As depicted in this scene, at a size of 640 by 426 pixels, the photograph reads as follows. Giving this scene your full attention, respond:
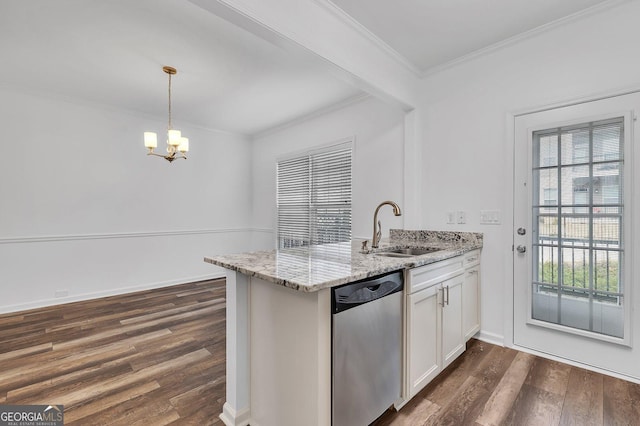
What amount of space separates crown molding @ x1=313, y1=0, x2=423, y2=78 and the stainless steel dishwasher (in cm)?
196

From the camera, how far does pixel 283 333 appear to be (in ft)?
4.86

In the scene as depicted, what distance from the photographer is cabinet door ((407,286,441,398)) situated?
1813 mm

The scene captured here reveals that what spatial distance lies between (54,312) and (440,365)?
14.2 ft

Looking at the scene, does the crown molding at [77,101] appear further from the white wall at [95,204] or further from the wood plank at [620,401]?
the wood plank at [620,401]

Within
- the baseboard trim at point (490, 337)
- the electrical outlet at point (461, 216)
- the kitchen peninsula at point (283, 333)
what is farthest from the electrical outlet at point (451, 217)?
the kitchen peninsula at point (283, 333)

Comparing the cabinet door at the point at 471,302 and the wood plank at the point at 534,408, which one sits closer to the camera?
the wood plank at the point at 534,408

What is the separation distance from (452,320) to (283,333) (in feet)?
4.73

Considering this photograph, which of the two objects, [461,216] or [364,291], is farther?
[461,216]

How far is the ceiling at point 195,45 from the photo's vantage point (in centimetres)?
219

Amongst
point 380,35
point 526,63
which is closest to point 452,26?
point 380,35

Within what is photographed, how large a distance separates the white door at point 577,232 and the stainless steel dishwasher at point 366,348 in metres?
1.53

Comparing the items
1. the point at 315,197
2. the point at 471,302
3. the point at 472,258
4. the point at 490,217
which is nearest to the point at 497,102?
the point at 490,217

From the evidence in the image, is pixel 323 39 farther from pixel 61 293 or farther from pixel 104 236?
pixel 61 293

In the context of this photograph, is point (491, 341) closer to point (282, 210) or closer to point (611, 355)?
point (611, 355)
